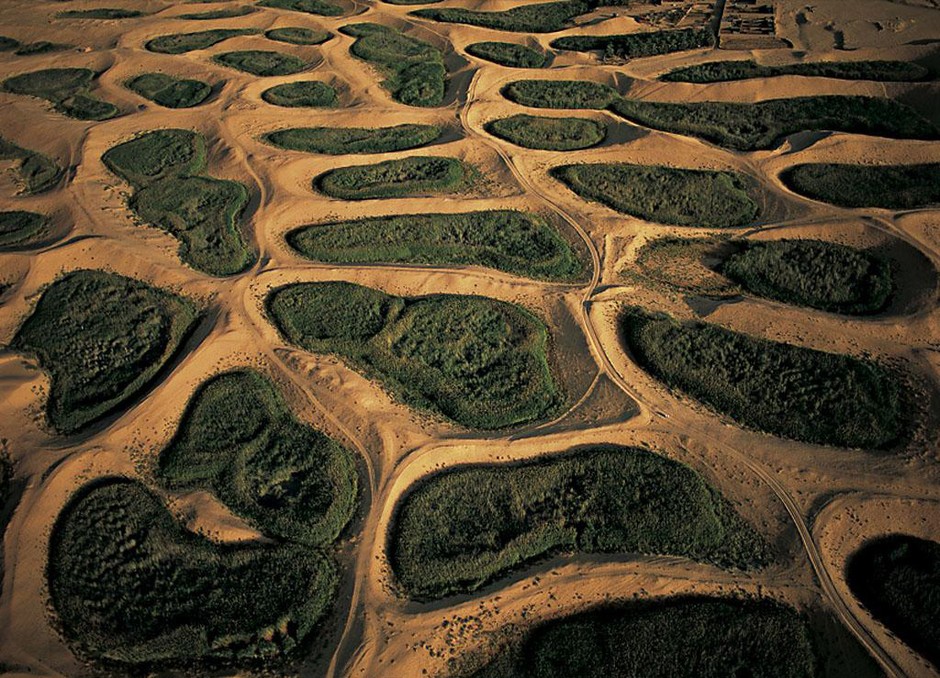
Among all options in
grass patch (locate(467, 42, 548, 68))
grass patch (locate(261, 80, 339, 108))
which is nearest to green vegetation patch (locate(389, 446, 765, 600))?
grass patch (locate(261, 80, 339, 108))

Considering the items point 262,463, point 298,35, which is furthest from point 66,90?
point 262,463

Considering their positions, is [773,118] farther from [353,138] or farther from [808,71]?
[353,138]

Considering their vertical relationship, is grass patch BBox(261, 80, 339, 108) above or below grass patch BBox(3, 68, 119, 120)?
above

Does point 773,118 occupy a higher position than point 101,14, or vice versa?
point 101,14

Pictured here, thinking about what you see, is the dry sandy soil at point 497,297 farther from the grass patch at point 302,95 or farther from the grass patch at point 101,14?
the grass patch at point 101,14

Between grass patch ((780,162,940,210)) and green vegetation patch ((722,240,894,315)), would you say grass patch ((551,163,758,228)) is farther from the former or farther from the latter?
grass patch ((780,162,940,210))

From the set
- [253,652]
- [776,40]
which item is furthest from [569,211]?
[776,40]

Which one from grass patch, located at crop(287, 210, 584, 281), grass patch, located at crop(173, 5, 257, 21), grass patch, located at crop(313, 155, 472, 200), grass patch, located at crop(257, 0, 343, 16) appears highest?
grass patch, located at crop(257, 0, 343, 16)
